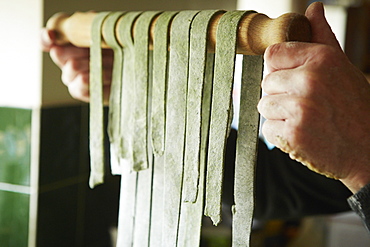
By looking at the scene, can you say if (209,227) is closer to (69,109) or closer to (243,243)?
(69,109)

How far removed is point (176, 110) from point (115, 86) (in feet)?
0.50

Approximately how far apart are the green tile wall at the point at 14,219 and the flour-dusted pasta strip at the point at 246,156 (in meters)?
0.74

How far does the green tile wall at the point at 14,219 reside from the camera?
3.67ft

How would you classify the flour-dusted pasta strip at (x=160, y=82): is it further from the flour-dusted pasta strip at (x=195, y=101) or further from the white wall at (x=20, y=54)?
the white wall at (x=20, y=54)

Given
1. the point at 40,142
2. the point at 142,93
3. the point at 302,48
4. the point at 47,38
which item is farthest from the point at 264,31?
the point at 40,142

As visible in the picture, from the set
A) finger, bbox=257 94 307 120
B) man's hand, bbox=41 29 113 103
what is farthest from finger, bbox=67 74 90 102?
finger, bbox=257 94 307 120

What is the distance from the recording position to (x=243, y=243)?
490 mm

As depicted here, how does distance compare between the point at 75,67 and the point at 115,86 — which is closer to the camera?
the point at 115,86

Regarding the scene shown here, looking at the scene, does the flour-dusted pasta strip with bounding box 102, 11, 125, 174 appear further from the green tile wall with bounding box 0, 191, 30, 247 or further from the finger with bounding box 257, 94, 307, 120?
the green tile wall with bounding box 0, 191, 30, 247

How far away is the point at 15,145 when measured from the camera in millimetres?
1116

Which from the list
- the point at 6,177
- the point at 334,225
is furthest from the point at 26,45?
the point at 334,225

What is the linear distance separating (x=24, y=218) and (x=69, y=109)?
271 mm

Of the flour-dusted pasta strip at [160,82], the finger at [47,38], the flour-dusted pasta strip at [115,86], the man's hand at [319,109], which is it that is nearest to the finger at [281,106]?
the man's hand at [319,109]

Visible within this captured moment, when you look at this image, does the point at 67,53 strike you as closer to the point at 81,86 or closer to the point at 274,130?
the point at 81,86
